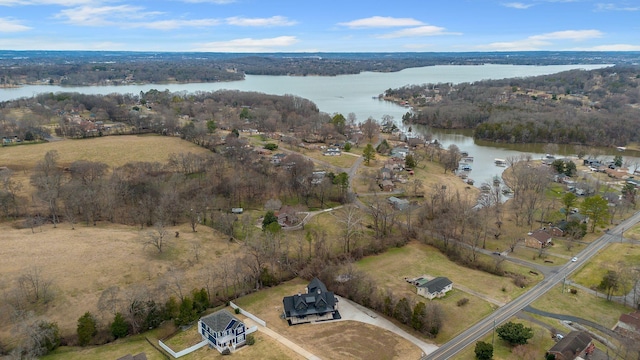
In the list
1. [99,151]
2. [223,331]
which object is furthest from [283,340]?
[99,151]

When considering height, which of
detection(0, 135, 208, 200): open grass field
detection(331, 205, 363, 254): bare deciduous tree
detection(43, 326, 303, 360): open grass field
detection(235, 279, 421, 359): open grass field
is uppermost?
detection(0, 135, 208, 200): open grass field

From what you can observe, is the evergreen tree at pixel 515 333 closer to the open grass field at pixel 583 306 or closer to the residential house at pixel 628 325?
the open grass field at pixel 583 306

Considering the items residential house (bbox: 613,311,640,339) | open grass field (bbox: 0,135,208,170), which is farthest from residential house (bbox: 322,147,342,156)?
residential house (bbox: 613,311,640,339)

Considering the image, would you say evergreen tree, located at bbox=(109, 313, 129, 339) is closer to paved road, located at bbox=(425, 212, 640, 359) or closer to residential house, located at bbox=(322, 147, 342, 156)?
paved road, located at bbox=(425, 212, 640, 359)

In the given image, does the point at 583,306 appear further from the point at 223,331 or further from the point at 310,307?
the point at 223,331

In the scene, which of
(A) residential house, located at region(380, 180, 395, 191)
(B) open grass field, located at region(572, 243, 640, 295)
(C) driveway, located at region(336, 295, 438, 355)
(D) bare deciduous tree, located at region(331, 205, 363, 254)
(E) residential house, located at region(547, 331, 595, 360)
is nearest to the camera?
(E) residential house, located at region(547, 331, 595, 360)

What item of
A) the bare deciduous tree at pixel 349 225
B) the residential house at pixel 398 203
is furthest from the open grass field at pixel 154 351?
the residential house at pixel 398 203
